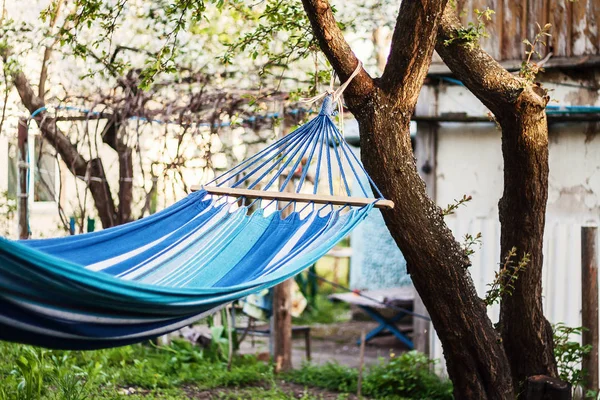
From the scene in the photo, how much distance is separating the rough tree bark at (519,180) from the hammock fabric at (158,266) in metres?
0.60

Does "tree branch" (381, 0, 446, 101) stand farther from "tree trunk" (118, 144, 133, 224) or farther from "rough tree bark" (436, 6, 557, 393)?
"tree trunk" (118, 144, 133, 224)

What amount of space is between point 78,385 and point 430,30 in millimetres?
2104

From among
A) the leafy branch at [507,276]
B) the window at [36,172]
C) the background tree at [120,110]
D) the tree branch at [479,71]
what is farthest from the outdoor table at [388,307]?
the tree branch at [479,71]

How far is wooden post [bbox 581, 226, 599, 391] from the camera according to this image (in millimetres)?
3594

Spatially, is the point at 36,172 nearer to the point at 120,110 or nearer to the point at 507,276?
the point at 120,110

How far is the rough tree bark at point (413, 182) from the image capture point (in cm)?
281

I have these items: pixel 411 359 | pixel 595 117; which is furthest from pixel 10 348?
pixel 595 117

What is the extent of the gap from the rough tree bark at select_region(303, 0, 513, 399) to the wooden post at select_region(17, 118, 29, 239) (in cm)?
227

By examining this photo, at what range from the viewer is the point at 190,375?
4418mm

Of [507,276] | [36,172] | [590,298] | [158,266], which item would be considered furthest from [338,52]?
[36,172]

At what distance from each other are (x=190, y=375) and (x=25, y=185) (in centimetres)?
142

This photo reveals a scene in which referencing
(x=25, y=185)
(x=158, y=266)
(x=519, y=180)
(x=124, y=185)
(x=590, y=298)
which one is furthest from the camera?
(x=124, y=185)

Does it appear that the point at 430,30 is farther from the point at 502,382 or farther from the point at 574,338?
the point at 574,338

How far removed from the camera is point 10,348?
420 cm
